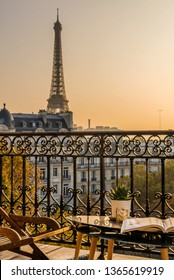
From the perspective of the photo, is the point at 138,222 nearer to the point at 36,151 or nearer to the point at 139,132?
the point at 139,132

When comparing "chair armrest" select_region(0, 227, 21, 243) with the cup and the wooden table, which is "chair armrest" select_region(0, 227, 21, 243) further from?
the cup

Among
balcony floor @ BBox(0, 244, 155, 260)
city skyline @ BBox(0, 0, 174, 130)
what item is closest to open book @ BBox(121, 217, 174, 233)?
balcony floor @ BBox(0, 244, 155, 260)

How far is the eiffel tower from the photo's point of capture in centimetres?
5241

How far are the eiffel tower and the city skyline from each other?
712mm

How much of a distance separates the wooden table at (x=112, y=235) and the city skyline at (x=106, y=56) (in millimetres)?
5449

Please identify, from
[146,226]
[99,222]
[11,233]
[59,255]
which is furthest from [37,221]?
[146,226]

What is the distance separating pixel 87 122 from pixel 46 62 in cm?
1445

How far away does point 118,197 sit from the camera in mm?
3133

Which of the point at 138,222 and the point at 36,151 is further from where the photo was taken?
the point at 36,151

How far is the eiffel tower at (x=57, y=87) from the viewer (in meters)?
52.4

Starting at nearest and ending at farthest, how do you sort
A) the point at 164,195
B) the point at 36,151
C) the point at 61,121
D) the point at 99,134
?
the point at 164,195
the point at 99,134
the point at 36,151
the point at 61,121

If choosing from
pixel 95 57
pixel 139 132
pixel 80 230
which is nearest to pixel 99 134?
pixel 139 132

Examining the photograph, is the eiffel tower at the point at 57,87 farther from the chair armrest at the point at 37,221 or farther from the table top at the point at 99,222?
the table top at the point at 99,222

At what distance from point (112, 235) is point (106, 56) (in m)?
31.2
